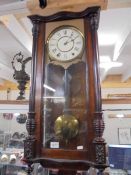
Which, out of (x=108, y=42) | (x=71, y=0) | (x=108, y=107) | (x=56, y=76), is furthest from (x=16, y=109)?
(x=108, y=42)

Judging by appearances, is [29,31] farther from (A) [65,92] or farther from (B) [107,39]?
(A) [65,92]

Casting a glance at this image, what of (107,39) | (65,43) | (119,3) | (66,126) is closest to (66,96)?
(66,126)

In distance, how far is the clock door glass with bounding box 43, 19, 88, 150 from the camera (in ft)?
3.30

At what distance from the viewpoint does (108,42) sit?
2.91 meters

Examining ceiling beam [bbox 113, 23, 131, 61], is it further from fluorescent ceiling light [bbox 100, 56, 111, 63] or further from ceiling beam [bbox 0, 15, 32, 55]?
ceiling beam [bbox 0, 15, 32, 55]

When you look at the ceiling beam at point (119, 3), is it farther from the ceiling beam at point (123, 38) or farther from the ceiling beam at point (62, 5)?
the ceiling beam at point (123, 38)

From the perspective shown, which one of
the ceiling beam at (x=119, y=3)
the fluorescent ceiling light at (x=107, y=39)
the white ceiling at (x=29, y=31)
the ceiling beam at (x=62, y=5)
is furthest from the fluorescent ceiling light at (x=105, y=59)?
the ceiling beam at (x=62, y=5)

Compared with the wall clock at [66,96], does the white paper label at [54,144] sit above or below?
below

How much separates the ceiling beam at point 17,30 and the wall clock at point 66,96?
96 cm

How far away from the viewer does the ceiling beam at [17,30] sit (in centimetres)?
198

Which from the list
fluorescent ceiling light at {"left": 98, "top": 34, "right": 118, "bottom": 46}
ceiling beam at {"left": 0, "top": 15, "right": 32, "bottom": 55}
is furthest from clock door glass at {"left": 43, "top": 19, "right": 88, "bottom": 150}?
fluorescent ceiling light at {"left": 98, "top": 34, "right": 118, "bottom": 46}

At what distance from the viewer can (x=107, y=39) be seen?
2811 mm

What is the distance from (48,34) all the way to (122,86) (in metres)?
4.66

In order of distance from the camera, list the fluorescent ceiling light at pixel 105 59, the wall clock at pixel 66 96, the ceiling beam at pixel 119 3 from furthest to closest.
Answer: the fluorescent ceiling light at pixel 105 59 → the ceiling beam at pixel 119 3 → the wall clock at pixel 66 96
